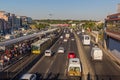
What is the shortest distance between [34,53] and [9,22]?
124642 mm

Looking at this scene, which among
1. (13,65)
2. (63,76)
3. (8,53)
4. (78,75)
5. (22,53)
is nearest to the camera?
(78,75)

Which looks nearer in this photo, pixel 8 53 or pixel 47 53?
pixel 8 53

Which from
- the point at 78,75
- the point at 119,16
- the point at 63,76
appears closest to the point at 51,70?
the point at 63,76

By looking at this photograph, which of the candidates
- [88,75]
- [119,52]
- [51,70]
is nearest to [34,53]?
[119,52]

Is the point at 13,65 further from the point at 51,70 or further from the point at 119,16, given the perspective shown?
the point at 119,16

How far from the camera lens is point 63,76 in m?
33.6

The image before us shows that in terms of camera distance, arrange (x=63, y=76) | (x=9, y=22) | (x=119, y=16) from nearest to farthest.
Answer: (x=63, y=76) → (x=119, y=16) → (x=9, y=22)

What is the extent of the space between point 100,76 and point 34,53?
25.9 metres

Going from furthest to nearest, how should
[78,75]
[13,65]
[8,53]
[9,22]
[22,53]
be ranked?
1. [9,22]
2. [22,53]
3. [8,53]
4. [13,65]
5. [78,75]

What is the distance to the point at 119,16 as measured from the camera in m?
53.0

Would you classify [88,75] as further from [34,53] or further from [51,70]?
[34,53]

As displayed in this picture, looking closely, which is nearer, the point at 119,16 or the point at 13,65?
the point at 13,65

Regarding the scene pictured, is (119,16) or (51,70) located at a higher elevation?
(119,16)

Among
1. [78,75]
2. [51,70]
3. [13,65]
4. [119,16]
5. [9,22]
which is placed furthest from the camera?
[9,22]
